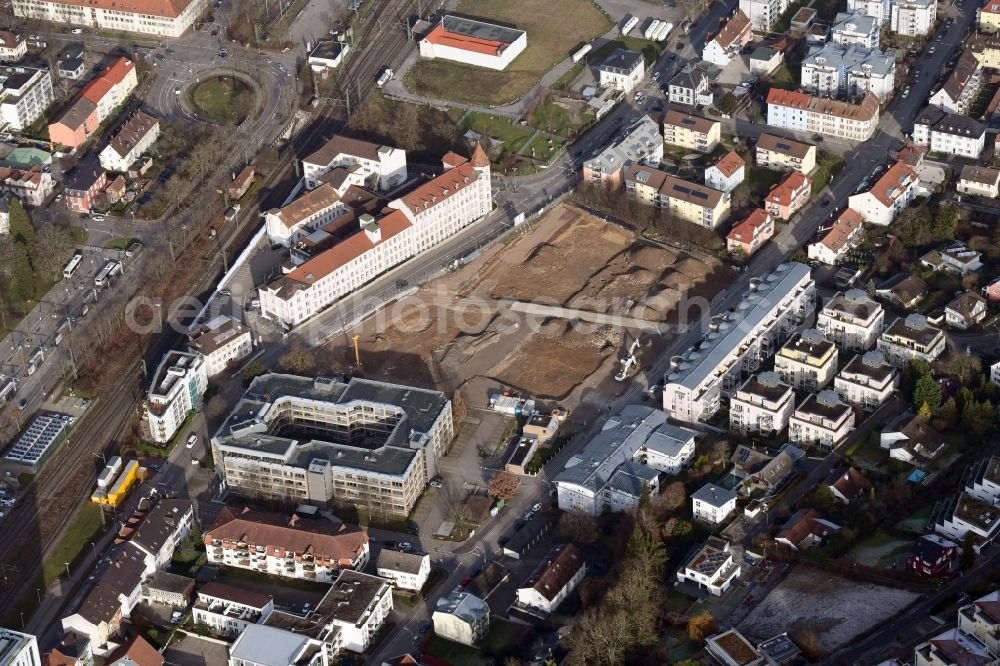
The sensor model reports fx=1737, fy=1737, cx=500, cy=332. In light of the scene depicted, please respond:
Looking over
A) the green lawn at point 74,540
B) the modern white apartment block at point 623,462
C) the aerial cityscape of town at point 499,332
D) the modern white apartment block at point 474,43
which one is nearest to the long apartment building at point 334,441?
the aerial cityscape of town at point 499,332

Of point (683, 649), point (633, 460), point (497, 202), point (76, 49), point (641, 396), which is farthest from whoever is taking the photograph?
point (76, 49)

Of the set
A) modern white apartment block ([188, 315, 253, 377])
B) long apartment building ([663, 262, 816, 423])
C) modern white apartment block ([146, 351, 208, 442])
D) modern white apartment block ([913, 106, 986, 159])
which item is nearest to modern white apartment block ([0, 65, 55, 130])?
modern white apartment block ([188, 315, 253, 377])

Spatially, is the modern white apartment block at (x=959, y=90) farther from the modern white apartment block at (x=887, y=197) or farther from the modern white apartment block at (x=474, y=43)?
the modern white apartment block at (x=474, y=43)

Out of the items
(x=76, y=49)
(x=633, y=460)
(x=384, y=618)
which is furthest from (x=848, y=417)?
(x=76, y=49)

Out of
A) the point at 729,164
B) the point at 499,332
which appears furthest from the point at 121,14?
the point at 729,164

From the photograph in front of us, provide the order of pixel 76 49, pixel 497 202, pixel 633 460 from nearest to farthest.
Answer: pixel 633 460
pixel 497 202
pixel 76 49

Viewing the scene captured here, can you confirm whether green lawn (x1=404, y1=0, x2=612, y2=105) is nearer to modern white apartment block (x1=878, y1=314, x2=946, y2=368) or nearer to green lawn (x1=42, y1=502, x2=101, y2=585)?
modern white apartment block (x1=878, y1=314, x2=946, y2=368)

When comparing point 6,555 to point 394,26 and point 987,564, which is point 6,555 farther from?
point 394,26
